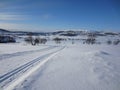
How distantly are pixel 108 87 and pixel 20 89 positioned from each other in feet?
15.7

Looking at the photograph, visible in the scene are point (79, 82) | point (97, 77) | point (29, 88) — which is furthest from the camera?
point (97, 77)

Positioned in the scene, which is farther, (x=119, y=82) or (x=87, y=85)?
(x=119, y=82)

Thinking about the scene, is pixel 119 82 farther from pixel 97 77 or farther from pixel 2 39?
pixel 2 39

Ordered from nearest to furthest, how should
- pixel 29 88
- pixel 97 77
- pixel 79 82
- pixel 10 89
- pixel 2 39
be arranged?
pixel 10 89, pixel 29 88, pixel 79 82, pixel 97 77, pixel 2 39

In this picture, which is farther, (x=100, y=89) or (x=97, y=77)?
(x=97, y=77)

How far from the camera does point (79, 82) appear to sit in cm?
861

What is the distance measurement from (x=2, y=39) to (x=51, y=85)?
90.7 meters

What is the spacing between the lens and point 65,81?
8.73 m

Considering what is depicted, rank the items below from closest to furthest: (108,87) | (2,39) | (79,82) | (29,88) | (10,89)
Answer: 1. (10,89)
2. (29,88)
3. (108,87)
4. (79,82)
5. (2,39)

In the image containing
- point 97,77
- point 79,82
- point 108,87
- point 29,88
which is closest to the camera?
point 29,88

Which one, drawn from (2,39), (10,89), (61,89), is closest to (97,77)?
(61,89)

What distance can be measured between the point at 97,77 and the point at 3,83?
6051 mm

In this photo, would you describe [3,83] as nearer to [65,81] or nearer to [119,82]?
[65,81]

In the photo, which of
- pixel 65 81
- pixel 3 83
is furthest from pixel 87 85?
pixel 3 83
